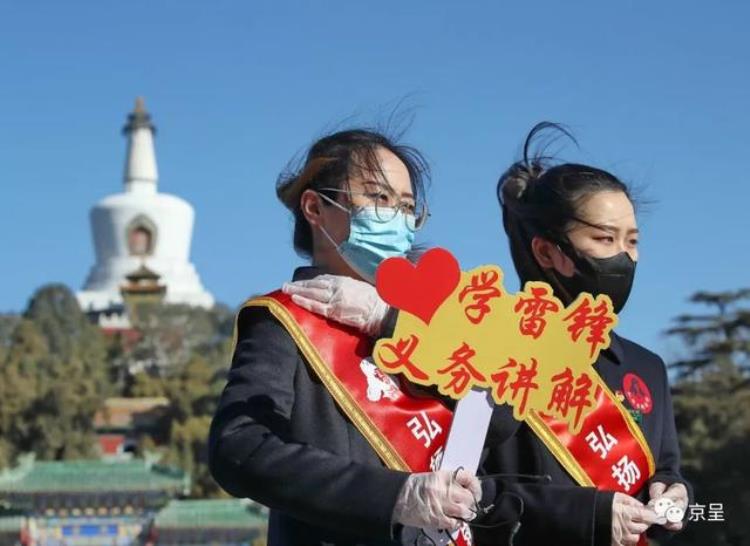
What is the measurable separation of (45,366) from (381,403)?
26.8 meters

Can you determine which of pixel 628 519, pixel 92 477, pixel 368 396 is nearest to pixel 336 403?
pixel 368 396

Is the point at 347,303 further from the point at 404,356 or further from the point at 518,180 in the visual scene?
the point at 518,180

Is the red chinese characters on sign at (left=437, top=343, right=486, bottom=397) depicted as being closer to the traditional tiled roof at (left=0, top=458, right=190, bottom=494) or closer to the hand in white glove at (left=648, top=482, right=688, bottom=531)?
the hand in white glove at (left=648, top=482, right=688, bottom=531)

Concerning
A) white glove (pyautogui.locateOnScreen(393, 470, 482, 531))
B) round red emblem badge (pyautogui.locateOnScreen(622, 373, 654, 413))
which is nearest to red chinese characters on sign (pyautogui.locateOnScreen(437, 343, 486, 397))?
white glove (pyautogui.locateOnScreen(393, 470, 482, 531))

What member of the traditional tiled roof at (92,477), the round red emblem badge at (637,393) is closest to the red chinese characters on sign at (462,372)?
the round red emblem badge at (637,393)

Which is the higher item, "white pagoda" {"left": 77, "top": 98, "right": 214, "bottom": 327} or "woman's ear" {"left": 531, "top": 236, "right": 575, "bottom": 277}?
"white pagoda" {"left": 77, "top": 98, "right": 214, "bottom": 327}

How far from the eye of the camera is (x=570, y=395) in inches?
93.2

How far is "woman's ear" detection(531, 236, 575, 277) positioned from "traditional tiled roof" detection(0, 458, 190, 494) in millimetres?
19850

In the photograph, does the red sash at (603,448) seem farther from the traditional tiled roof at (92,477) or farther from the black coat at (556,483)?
the traditional tiled roof at (92,477)

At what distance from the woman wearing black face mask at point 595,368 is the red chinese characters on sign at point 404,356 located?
0.20 metres

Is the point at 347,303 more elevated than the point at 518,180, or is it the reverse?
the point at 518,180

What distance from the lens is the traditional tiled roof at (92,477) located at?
876 inches

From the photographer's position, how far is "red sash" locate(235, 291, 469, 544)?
240 centimetres

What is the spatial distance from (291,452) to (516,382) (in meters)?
0.34
